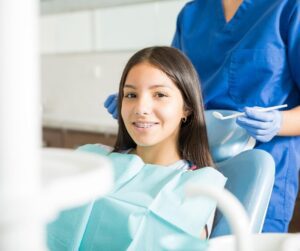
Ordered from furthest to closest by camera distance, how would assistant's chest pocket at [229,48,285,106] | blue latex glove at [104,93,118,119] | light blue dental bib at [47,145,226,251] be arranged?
blue latex glove at [104,93,118,119], assistant's chest pocket at [229,48,285,106], light blue dental bib at [47,145,226,251]

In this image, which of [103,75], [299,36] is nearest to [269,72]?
[299,36]

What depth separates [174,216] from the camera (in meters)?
0.97

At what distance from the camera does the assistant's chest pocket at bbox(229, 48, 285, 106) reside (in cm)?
127

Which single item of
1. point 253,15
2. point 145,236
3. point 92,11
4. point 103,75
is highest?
point 253,15

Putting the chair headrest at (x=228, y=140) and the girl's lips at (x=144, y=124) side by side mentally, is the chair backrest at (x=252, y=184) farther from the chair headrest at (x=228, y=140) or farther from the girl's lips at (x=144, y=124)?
the girl's lips at (x=144, y=124)

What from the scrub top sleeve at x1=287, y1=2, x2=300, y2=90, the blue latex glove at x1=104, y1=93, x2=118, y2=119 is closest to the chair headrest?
the scrub top sleeve at x1=287, y1=2, x2=300, y2=90

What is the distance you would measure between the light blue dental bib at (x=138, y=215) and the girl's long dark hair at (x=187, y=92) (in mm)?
164

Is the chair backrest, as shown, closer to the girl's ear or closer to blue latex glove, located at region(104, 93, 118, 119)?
the girl's ear

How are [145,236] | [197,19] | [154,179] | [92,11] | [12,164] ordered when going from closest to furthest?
[12,164], [145,236], [154,179], [197,19], [92,11]

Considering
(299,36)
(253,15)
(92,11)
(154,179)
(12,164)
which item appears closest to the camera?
(12,164)

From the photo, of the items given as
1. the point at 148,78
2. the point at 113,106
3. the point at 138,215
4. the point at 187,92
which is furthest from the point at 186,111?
the point at 138,215

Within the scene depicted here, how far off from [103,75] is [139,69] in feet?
5.87

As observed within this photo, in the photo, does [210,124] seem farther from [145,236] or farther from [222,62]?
[145,236]

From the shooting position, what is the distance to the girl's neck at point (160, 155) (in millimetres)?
1271
